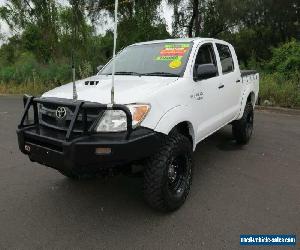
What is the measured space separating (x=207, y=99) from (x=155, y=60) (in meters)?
0.84

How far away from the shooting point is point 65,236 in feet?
11.7

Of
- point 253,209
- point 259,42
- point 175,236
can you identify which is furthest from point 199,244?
point 259,42

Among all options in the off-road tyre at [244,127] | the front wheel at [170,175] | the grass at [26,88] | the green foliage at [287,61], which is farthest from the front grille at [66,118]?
the green foliage at [287,61]

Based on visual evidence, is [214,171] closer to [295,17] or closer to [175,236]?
[175,236]

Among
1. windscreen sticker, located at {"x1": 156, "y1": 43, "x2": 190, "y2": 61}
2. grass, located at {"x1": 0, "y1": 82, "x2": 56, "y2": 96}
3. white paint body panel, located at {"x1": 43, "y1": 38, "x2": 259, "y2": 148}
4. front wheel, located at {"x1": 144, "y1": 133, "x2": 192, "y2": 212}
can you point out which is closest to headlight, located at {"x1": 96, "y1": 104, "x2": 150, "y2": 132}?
white paint body panel, located at {"x1": 43, "y1": 38, "x2": 259, "y2": 148}

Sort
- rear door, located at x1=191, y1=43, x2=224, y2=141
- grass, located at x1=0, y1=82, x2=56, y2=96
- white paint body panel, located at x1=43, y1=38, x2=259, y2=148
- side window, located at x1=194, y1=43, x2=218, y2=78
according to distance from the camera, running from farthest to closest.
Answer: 1. grass, located at x1=0, y1=82, x2=56, y2=96
2. side window, located at x1=194, y1=43, x2=218, y2=78
3. rear door, located at x1=191, y1=43, x2=224, y2=141
4. white paint body panel, located at x1=43, y1=38, x2=259, y2=148

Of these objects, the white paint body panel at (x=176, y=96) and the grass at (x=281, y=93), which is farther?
the grass at (x=281, y=93)

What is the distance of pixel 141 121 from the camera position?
3.60m

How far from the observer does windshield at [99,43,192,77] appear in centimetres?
459

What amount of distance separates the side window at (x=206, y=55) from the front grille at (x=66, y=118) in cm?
168

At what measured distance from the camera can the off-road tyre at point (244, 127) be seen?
20.8ft

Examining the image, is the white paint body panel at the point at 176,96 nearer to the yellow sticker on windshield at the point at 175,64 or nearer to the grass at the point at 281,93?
the yellow sticker on windshield at the point at 175,64

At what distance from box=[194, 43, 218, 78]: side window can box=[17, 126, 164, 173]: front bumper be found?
1.54 m

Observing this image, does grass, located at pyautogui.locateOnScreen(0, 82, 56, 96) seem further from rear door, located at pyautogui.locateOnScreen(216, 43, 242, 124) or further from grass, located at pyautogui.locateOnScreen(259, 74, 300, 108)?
rear door, located at pyautogui.locateOnScreen(216, 43, 242, 124)
